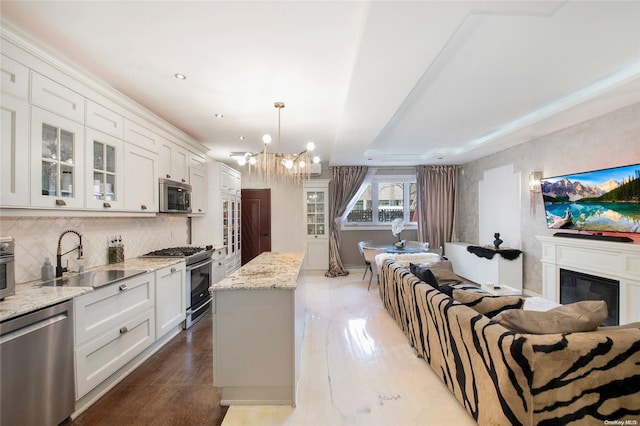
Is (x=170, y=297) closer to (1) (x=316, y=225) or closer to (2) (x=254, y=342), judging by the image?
(2) (x=254, y=342)

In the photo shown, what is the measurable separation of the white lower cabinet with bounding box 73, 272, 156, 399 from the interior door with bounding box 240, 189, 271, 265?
3.60 m

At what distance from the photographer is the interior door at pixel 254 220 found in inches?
245

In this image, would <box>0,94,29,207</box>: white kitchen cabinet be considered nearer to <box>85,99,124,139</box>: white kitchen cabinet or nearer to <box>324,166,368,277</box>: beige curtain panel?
<box>85,99,124,139</box>: white kitchen cabinet

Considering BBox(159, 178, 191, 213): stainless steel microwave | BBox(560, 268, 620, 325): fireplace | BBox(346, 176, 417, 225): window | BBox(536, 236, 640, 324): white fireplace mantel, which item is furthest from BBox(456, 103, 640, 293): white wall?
BBox(159, 178, 191, 213): stainless steel microwave

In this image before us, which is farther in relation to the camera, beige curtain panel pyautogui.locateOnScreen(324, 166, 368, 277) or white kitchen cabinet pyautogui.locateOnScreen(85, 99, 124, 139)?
beige curtain panel pyautogui.locateOnScreen(324, 166, 368, 277)

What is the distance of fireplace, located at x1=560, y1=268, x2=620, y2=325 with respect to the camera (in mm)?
2932

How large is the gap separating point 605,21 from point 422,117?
180 cm

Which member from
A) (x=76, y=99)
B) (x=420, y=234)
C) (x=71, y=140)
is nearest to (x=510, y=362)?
(x=71, y=140)

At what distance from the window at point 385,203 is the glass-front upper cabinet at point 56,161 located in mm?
5082

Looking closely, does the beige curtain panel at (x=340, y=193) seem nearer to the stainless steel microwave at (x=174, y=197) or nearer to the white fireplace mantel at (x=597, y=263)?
the stainless steel microwave at (x=174, y=197)

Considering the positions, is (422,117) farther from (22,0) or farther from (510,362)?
(22,0)

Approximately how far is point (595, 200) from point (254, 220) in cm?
566

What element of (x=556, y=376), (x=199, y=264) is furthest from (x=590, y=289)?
(x=199, y=264)

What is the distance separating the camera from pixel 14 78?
1697 mm
